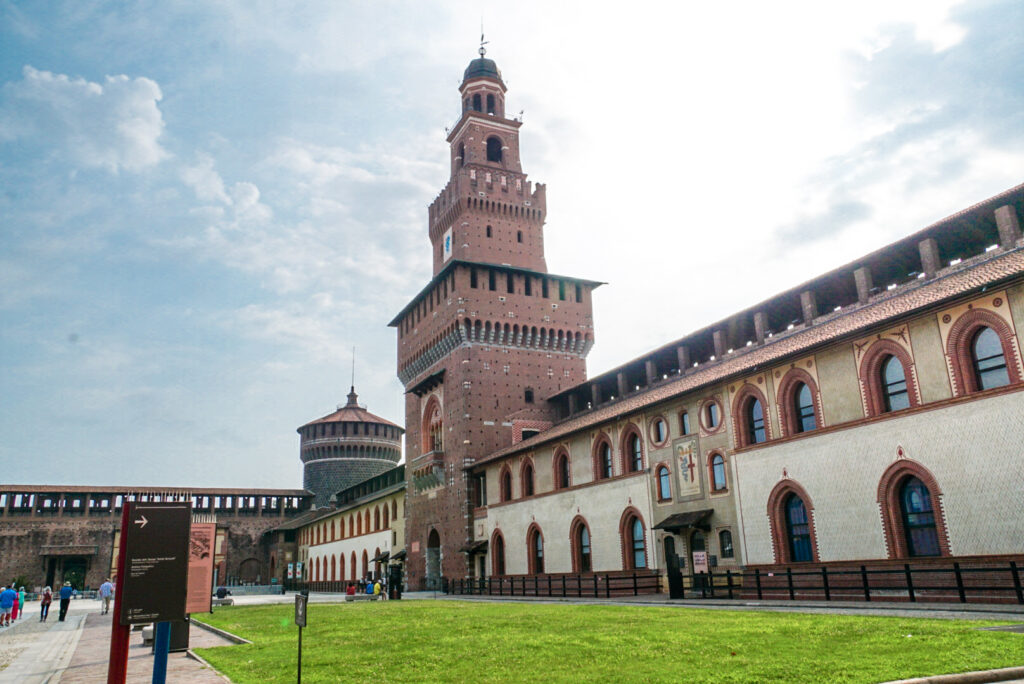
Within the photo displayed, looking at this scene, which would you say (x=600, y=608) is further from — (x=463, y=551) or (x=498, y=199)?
(x=498, y=199)

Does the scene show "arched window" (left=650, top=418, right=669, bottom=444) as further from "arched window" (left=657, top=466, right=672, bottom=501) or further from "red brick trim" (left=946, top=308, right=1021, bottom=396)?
"red brick trim" (left=946, top=308, right=1021, bottom=396)

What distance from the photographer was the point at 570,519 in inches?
1441

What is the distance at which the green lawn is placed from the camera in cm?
941

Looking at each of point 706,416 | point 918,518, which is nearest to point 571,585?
point 706,416

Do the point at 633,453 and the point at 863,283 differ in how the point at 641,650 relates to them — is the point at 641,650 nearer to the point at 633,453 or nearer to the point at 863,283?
the point at 863,283

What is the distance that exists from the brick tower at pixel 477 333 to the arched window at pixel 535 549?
20.9 ft

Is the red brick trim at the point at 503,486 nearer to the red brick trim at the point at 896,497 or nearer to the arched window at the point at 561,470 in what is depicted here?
the arched window at the point at 561,470

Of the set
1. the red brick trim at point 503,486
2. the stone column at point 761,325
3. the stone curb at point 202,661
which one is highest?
the stone column at point 761,325

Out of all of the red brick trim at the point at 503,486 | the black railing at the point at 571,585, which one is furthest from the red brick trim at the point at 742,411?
the red brick trim at the point at 503,486

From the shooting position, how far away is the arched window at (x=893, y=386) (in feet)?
70.4

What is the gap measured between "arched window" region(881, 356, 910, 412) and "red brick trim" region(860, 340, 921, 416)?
0.08 metres

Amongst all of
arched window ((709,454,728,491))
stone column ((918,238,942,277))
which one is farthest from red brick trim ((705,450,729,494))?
stone column ((918,238,942,277))

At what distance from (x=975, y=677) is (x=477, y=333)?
39.5 meters

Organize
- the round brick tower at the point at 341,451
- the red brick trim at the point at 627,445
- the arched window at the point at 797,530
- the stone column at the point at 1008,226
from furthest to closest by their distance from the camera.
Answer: the round brick tower at the point at 341,451 < the red brick trim at the point at 627,445 < the arched window at the point at 797,530 < the stone column at the point at 1008,226
